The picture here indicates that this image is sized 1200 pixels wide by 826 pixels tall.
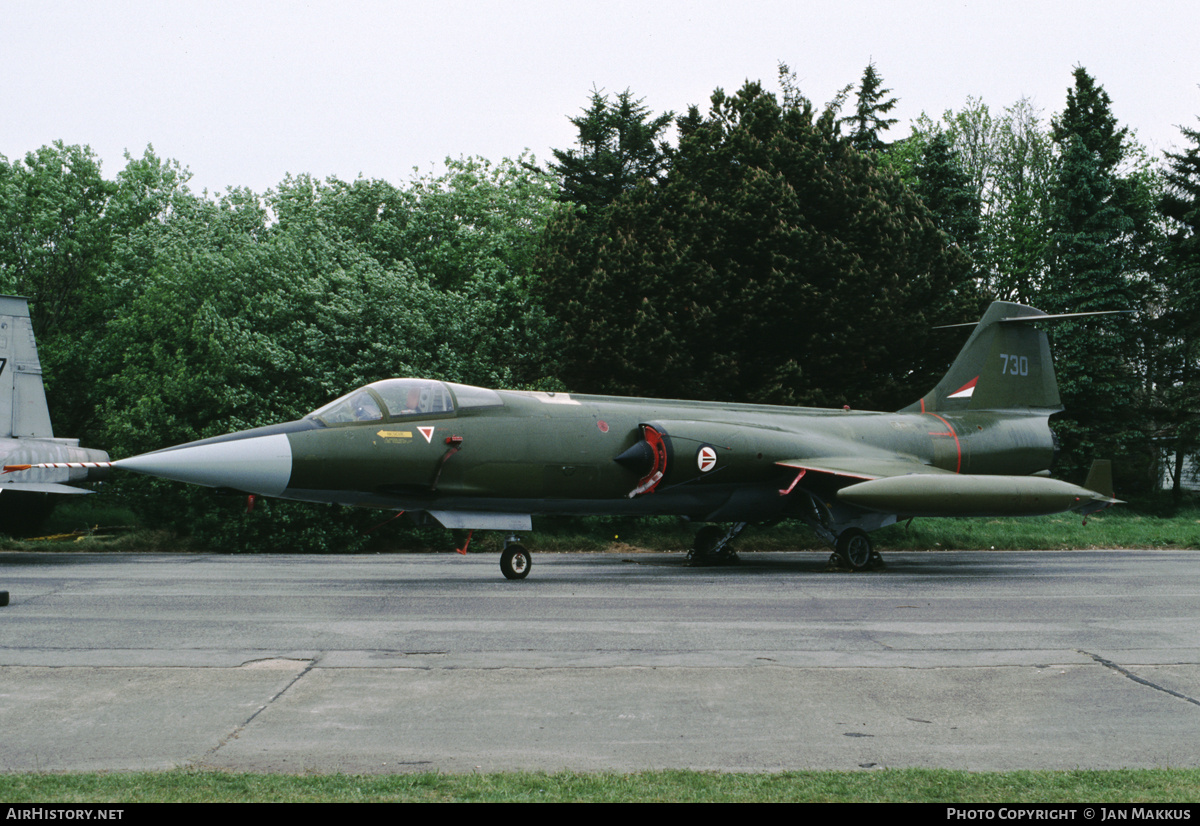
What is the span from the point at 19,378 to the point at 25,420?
0.80 meters

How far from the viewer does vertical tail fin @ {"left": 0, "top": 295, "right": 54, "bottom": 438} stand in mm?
18656

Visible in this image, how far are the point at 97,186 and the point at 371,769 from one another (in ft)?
129

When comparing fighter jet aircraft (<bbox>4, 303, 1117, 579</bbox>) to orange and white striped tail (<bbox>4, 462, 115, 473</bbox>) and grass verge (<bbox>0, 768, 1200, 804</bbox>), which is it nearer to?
orange and white striped tail (<bbox>4, 462, 115, 473</bbox>)

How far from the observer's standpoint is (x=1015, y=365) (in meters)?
21.3

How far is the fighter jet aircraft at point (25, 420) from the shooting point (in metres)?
18.5

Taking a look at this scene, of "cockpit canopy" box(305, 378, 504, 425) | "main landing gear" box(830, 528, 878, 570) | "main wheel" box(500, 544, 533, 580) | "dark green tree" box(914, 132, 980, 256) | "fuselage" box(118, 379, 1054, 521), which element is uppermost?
"dark green tree" box(914, 132, 980, 256)

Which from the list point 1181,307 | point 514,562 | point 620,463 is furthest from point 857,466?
point 1181,307

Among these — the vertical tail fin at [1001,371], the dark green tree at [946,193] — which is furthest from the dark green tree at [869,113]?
the vertical tail fin at [1001,371]

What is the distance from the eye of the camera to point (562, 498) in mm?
15508

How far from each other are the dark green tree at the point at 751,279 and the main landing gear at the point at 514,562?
1264 cm

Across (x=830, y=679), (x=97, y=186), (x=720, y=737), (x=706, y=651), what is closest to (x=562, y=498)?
(x=706, y=651)

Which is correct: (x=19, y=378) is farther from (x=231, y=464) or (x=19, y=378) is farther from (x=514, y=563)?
(x=514, y=563)

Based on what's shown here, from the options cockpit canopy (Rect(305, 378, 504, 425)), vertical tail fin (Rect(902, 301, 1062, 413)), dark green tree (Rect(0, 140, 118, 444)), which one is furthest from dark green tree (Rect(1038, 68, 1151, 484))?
dark green tree (Rect(0, 140, 118, 444))

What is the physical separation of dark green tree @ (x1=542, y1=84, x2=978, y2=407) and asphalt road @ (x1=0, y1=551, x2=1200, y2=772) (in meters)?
14.2
